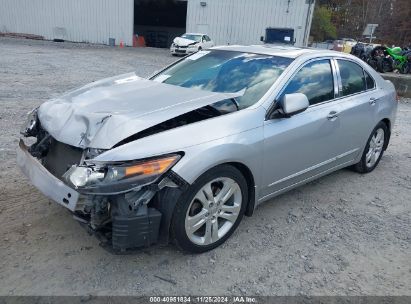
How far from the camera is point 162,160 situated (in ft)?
8.68

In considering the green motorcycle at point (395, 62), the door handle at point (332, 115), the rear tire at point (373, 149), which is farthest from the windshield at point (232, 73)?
the green motorcycle at point (395, 62)

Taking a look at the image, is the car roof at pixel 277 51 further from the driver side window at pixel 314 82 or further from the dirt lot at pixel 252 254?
the dirt lot at pixel 252 254

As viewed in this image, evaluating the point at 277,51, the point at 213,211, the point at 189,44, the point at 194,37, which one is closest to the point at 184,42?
the point at 189,44

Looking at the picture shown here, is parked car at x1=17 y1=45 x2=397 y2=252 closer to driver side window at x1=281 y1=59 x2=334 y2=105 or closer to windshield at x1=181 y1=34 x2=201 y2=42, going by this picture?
driver side window at x1=281 y1=59 x2=334 y2=105

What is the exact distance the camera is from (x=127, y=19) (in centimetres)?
3089

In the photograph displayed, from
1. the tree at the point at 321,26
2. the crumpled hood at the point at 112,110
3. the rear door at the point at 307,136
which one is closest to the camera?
the crumpled hood at the point at 112,110

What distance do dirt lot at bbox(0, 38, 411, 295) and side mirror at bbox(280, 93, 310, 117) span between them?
111 centimetres

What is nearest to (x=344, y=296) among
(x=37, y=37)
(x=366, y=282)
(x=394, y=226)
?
(x=366, y=282)

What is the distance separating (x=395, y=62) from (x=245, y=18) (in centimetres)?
1554

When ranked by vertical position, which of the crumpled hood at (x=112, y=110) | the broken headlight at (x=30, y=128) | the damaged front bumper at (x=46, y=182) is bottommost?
the damaged front bumper at (x=46, y=182)

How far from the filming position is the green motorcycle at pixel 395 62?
16453 mm

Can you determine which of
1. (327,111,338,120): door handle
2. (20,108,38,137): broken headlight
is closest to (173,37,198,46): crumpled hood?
(327,111,338,120): door handle

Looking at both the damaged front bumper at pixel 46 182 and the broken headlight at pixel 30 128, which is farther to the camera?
the broken headlight at pixel 30 128

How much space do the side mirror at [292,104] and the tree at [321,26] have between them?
60.8m
